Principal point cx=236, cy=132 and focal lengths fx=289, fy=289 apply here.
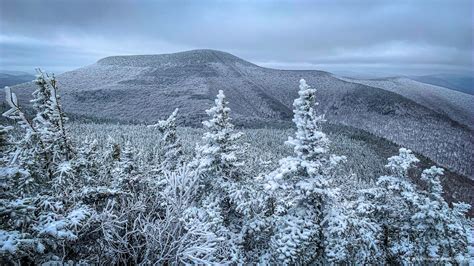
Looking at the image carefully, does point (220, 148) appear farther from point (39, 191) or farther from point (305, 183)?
point (39, 191)

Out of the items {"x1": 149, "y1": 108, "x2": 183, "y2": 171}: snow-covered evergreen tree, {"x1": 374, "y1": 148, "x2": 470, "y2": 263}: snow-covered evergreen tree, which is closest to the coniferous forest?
{"x1": 374, "y1": 148, "x2": 470, "y2": 263}: snow-covered evergreen tree

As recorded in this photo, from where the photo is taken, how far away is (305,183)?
945 centimetres

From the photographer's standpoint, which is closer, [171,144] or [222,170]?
[222,170]

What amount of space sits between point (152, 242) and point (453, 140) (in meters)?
230

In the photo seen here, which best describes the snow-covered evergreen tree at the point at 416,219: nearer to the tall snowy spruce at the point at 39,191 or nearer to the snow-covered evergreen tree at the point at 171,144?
the tall snowy spruce at the point at 39,191

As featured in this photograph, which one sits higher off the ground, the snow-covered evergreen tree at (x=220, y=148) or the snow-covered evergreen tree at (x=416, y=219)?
the snow-covered evergreen tree at (x=220, y=148)

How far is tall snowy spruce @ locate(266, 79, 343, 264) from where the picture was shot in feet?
30.1

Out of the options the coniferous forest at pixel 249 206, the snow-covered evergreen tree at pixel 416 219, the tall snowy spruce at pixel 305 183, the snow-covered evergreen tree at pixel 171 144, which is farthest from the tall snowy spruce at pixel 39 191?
the snow-covered evergreen tree at pixel 416 219

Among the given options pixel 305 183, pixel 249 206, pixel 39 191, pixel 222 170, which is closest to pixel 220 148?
pixel 222 170

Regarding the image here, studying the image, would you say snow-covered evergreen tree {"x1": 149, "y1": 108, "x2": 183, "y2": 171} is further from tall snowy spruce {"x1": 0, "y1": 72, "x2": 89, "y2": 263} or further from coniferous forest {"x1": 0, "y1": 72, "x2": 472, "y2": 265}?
tall snowy spruce {"x1": 0, "y1": 72, "x2": 89, "y2": 263}

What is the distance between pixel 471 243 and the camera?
11.4m

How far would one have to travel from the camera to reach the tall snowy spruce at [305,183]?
918cm

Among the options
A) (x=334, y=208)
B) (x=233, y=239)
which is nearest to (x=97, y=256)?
(x=233, y=239)

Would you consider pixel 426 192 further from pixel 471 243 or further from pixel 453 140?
pixel 453 140
